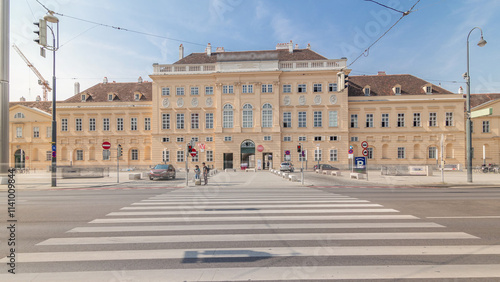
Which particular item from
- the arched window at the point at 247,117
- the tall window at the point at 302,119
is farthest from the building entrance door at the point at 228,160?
the tall window at the point at 302,119

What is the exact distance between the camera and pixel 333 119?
48531 mm

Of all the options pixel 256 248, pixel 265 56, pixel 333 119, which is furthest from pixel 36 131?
pixel 256 248

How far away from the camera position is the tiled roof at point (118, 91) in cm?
5225

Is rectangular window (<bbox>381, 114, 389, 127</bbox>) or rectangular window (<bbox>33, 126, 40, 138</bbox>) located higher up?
rectangular window (<bbox>381, 114, 389, 127</bbox>)

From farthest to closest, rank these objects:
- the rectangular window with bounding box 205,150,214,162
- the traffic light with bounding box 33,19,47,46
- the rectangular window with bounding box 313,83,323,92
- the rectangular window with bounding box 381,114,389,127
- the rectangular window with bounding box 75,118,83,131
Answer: the rectangular window with bounding box 75,118,83,131 → the rectangular window with bounding box 381,114,389,127 → the rectangular window with bounding box 205,150,214,162 → the rectangular window with bounding box 313,83,323,92 → the traffic light with bounding box 33,19,47,46

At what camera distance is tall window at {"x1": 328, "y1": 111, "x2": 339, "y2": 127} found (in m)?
48.4

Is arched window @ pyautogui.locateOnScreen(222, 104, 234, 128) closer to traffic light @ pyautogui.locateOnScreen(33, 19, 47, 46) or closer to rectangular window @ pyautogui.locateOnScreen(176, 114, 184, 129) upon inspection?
rectangular window @ pyautogui.locateOnScreen(176, 114, 184, 129)

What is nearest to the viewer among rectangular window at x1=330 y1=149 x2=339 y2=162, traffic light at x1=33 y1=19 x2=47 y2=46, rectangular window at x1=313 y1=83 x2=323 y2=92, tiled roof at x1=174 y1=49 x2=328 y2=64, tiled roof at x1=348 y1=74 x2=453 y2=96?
traffic light at x1=33 y1=19 x2=47 y2=46

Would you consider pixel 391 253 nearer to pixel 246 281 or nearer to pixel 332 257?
pixel 332 257

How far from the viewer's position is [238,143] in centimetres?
4831

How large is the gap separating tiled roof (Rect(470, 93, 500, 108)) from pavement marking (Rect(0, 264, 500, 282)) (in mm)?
59582

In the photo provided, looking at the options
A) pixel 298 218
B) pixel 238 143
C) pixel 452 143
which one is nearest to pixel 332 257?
pixel 298 218

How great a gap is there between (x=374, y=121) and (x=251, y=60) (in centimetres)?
2304

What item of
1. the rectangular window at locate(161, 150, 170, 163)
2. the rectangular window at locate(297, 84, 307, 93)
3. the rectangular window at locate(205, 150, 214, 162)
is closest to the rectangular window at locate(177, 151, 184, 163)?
the rectangular window at locate(161, 150, 170, 163)
